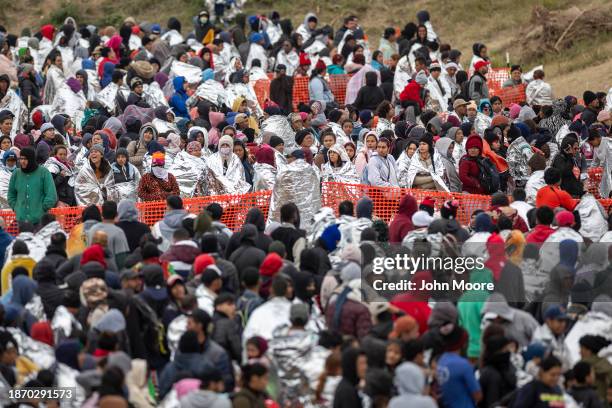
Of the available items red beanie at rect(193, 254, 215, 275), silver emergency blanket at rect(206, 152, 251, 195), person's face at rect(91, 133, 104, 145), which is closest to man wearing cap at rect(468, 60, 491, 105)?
silver emergency blanket at rect(206, 152, 251, 195)

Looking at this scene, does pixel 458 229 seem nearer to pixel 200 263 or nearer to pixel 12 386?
pixel 200 263

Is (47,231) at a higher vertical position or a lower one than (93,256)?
higher

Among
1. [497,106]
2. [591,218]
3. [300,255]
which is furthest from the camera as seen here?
[497,106]

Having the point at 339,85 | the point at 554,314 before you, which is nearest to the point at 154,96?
the point at 339,85

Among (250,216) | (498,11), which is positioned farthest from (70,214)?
(498,11)

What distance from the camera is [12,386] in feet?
46.3

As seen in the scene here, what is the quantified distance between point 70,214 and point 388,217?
4064 millimetres

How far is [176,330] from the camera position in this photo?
47.9ft

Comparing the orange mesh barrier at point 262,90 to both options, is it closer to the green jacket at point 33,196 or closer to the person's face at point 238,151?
the person's face at point 238,151

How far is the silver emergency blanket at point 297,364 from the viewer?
46.5ft

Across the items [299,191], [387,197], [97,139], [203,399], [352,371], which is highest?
[97,139]

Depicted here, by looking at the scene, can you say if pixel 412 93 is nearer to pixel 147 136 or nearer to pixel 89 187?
pixel 147 136

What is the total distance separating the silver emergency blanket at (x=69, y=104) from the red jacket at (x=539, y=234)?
1172cm

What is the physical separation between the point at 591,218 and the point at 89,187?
630cm
